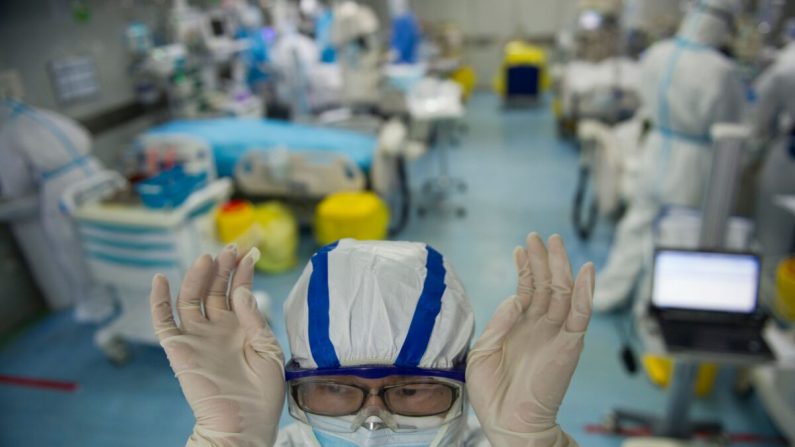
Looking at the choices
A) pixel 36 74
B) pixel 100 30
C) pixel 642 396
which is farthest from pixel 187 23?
pixel 642 396

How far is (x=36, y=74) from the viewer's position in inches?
147

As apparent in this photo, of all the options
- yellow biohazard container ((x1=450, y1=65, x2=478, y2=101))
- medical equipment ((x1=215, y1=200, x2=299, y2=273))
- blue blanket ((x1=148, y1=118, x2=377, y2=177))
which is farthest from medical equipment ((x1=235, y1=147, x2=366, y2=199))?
yellow biohazard container ((x1=450, y1=65, x2=478, y2=101))

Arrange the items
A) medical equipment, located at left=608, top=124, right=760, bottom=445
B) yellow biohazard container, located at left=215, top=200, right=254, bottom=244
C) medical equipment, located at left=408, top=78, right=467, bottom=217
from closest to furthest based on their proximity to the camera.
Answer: medical equipment, located at left=608, top=124, right=760, bottom=445 < yellow biohazard container, located at left=215, top=200, right=254, bottom=244 < medical equipment, located at left=408, top=78, right=467, bottom=217

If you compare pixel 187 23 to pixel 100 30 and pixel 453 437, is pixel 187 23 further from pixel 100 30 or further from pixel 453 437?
pixel 453 437

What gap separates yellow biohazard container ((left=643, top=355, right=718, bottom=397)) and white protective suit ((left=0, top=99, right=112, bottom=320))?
3437 mm

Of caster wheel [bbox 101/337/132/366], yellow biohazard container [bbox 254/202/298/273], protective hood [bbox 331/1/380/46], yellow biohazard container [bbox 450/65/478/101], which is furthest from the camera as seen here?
yellow biohazard container [bbox 450/65/478/101]

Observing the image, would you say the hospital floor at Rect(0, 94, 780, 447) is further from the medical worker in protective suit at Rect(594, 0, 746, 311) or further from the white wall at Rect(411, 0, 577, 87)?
the white wall at Rect(411, 0, 577, 87)

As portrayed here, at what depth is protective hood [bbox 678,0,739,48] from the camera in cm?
285

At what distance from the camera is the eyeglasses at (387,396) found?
41.4 inches

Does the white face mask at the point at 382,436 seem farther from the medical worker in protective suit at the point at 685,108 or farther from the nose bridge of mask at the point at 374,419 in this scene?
the medical worker in protective suit at the point at 685,108

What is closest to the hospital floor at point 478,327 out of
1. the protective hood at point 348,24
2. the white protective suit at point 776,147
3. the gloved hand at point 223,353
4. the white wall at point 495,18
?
the gloved hand at point 223,353

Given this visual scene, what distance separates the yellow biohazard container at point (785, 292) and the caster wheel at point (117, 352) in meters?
3.75

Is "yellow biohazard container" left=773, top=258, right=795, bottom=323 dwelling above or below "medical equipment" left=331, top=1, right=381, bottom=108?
below

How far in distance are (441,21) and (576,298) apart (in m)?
9.34
